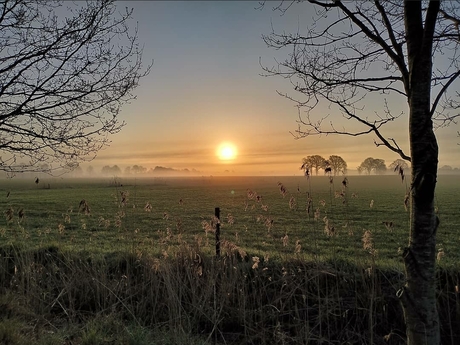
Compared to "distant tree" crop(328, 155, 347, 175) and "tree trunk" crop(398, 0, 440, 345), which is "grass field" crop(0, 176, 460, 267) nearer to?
"distant tree" crop(328, 155, 347, 175)

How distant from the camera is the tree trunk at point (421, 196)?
7.55 feet

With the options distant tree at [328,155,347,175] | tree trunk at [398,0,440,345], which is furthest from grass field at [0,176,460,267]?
tree trunk at [398,0,440,345]

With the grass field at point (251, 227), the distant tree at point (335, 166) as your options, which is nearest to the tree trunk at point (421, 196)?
the grass field at point (251, 227)

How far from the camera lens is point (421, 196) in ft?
7.63

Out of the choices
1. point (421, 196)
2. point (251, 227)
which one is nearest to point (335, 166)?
point (421, 196)

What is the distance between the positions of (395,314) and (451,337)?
0.66 metres

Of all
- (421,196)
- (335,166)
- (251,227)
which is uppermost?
(335,166)

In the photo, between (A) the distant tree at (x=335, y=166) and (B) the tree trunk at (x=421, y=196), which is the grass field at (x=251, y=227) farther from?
(B) the tree trunk at (x=421, y=196)

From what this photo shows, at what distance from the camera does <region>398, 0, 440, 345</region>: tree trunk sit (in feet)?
7.55

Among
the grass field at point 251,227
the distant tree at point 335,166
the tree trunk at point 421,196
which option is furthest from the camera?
the grass field at point 251,227

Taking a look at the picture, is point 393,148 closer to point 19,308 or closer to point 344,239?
point 19,308

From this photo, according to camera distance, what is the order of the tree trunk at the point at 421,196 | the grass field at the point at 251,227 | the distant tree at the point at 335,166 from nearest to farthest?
the tree trunk at the point at 421,196
the distant tree at the point at 335,166
the grass field at the point at 251,227

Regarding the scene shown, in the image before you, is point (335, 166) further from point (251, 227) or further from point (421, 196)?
point (251, 227)

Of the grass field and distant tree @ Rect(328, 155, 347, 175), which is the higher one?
distant tree @ Rect(328, 155, 347, 175)
